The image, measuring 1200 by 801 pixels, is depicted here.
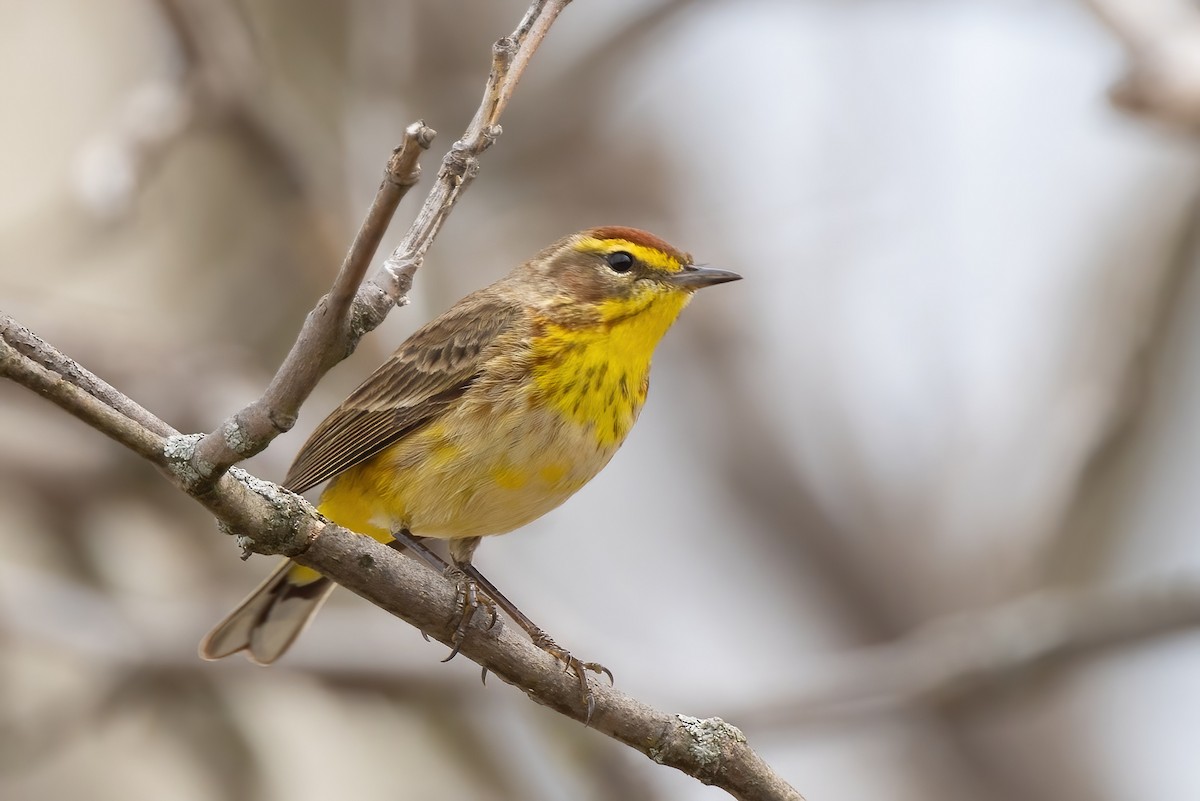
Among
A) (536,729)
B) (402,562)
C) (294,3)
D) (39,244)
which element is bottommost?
(402,562)

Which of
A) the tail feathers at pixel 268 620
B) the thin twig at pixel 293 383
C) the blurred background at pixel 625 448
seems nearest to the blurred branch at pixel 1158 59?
the blurred background at pixel 625 448

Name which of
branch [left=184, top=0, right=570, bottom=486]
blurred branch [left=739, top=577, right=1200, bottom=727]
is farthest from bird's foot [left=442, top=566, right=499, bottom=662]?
blurred branch [left=739, top=577, right=1200, bottom=727]

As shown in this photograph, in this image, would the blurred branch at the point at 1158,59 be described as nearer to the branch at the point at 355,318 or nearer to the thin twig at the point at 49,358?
the branch at the point at 355,318

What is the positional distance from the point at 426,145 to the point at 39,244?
22.6ft

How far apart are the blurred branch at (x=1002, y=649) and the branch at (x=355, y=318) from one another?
4.07 metres

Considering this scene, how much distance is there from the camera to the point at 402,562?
10.7ft

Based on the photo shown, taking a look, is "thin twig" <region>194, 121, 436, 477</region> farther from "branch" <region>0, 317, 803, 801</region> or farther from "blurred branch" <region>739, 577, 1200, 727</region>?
"blurred branch" <region>739, 577, 1200, 727</region>

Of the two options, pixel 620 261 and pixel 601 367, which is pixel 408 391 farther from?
pixel 620 261

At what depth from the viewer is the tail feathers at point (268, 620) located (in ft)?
15.9

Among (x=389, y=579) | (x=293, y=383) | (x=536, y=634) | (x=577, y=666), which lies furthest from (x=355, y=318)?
(x=536, y=634)

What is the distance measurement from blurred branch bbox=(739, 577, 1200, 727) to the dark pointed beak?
7.87ft

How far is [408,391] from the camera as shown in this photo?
4.71 meters

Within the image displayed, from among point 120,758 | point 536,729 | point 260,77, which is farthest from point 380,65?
point 120,758

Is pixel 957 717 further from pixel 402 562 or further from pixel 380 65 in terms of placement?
pixel 402 562
